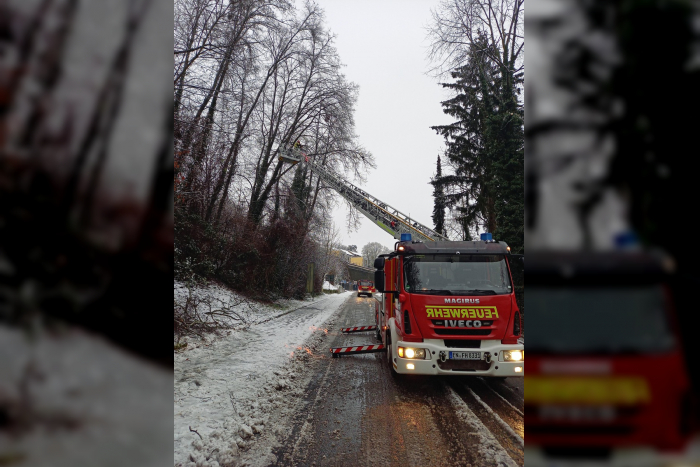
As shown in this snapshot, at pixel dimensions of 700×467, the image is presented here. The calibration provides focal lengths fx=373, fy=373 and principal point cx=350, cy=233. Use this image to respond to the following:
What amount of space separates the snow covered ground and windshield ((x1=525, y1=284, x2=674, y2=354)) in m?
3.22

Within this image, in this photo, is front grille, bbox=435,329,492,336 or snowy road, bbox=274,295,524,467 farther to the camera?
front grille, bbox=435,329,492,336

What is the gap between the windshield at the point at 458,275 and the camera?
4.91 metres

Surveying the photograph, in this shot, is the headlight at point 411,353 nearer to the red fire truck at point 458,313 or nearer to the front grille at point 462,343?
the red fire truck at point 458,313

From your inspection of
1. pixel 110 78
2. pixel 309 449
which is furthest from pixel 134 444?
pixel 309 449

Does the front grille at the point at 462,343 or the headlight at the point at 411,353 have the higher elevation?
the front grille at the point at 462,343

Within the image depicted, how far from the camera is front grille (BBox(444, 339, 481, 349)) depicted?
468 centimetres

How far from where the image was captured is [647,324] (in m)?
0.67

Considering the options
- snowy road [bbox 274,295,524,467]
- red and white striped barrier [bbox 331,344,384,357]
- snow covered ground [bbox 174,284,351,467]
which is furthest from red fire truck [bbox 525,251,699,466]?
red and white striped barrier [bbox 331,344,384,357]

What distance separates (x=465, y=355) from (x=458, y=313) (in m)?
0.51

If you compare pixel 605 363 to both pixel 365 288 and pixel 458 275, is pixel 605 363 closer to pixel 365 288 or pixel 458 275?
pixel 458 275

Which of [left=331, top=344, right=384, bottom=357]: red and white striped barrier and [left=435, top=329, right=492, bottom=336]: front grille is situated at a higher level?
[left=435, top=329, right=492, bottom=336]: front grille

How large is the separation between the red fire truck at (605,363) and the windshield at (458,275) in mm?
4273

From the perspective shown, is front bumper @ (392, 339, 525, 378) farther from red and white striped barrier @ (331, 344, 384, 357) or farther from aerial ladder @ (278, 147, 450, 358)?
aerial ladder @ (278, 147, 450, 358)

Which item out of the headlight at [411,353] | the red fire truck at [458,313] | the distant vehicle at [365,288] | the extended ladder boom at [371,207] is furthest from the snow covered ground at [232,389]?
the distant vehicle at [365,288]
